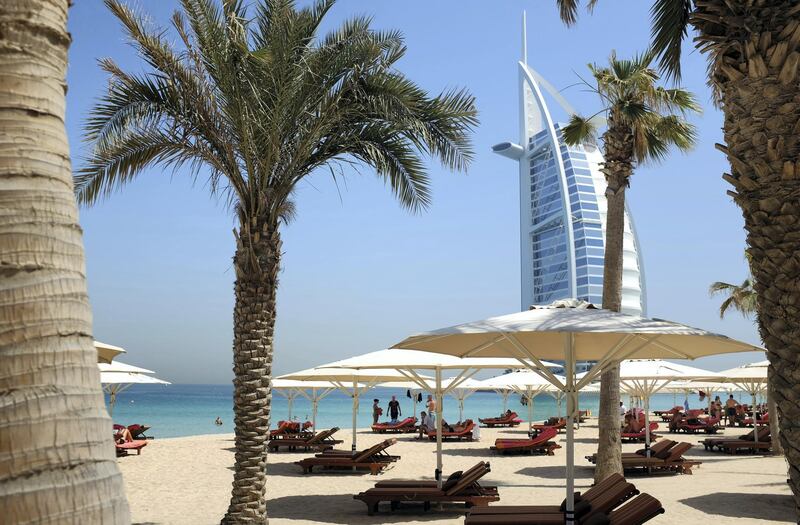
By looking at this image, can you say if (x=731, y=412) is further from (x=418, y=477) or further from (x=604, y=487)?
(x=604, y=487)

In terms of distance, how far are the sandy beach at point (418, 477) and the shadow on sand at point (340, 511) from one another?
15mm

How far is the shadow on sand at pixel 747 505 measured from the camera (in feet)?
33.9

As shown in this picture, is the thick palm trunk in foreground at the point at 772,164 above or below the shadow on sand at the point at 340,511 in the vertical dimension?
above

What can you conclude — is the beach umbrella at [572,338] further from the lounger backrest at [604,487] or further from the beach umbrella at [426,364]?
the beach umbrella at [426,364]

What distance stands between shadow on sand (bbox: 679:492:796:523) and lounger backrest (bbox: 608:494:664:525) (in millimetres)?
3694

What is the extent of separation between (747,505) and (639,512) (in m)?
5.02

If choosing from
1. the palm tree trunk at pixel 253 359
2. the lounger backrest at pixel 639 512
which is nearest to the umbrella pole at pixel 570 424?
the lounger backrest at pixel 639 512

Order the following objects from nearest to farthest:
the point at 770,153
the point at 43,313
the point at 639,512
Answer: the point at 43,313 → the point at 770,153 → the point at 639,512

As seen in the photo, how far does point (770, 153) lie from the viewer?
4.77 m

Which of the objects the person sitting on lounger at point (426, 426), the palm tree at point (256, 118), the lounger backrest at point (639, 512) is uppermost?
the palm tree at point (256, 118)

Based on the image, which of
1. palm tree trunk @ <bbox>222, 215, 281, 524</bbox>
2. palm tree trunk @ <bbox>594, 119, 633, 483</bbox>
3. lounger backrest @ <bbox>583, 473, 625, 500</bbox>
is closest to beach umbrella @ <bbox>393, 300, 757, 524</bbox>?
lounger backrest @ <bbox>583, 473, 625, 500</bbox>

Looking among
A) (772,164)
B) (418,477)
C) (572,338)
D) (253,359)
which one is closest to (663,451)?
(418,477)

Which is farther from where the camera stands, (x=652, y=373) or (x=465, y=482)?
(x=652, y=373)

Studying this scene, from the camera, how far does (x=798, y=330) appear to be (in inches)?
180
